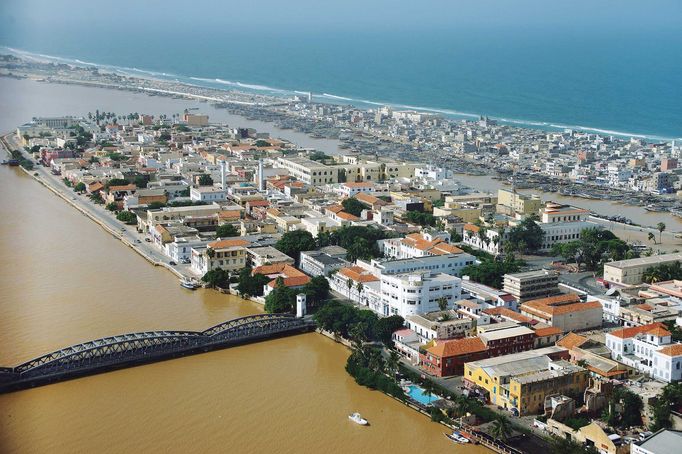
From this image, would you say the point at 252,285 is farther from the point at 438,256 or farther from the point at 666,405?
the point at 666,405

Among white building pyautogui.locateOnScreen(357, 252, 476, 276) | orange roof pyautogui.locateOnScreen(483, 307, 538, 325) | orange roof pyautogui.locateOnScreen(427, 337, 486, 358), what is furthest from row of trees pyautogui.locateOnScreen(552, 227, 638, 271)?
orange roof pyautogui.locateOnScreen(427, 337, 486, 358)

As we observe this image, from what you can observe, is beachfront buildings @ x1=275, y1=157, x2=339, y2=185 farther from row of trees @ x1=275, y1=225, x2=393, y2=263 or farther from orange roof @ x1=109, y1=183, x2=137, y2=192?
row of trees @ x1=275, y1=225, x2=393, y2=263

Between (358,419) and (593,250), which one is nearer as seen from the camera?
(358,419)

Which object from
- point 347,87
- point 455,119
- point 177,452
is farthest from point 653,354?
point 347,87

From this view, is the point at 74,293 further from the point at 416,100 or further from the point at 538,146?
the point at 416,100

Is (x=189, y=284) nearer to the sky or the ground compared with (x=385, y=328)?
nearer to the ground

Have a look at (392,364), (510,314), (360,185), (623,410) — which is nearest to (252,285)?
(392,364)

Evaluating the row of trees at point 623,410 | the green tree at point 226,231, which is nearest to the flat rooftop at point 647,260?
the row of trees at point 623,410

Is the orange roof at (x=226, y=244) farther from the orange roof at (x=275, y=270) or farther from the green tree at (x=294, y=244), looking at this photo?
the orange roof at (x=275, y=270)
